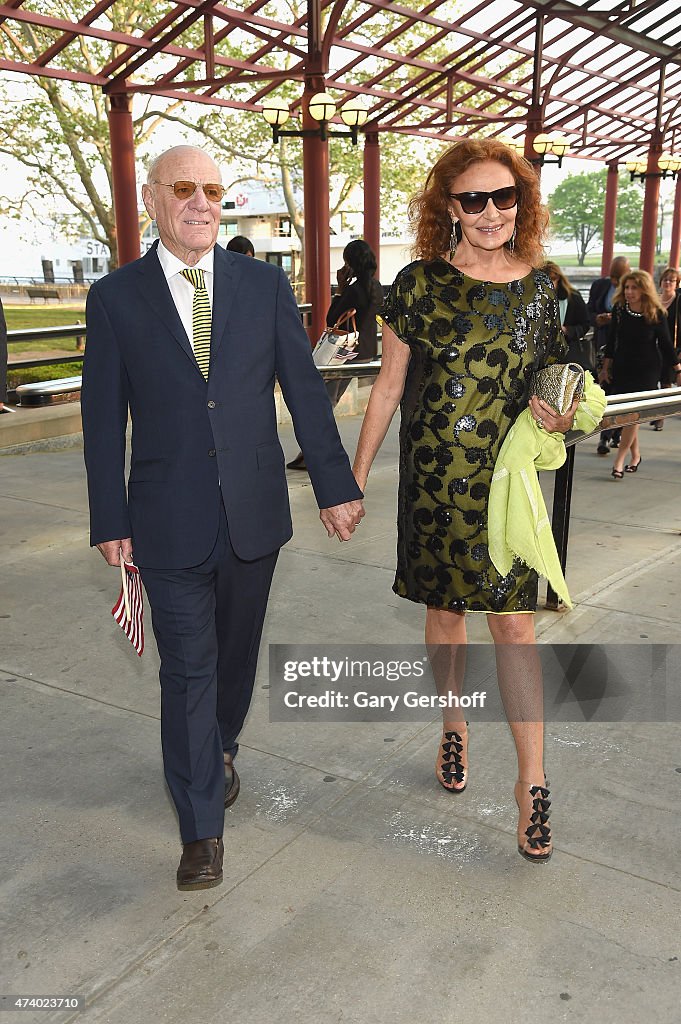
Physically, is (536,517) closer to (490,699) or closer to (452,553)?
(452,553)

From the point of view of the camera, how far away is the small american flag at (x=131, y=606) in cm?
268

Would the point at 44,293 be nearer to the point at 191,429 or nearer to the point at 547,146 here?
the point at 547,146

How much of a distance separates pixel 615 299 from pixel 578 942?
6598 millimetres

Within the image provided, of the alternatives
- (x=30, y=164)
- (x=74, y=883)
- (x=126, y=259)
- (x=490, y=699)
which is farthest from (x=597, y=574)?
(x=30, y=164)

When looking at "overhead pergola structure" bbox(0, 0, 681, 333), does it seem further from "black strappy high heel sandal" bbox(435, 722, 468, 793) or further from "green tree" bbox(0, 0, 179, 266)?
"black strappy high heel sandal" bbox(435, 722, 468, 793)

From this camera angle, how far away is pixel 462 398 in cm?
261

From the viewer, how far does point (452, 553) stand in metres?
2.73

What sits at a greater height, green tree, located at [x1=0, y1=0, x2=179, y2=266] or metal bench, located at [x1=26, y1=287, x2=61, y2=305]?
green tree, located at [x1=0, y1=0, x2=179, y2=266]

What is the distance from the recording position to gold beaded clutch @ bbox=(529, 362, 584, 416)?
2.49 meters

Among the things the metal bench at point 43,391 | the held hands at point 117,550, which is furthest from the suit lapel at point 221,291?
the metal bench at point 43,391

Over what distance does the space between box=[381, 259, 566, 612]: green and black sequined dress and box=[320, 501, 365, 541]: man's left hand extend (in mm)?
159

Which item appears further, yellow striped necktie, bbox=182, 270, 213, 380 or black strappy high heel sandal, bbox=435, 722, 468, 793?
black strappy high heel sandal, bbox=435, 722, 468, 793

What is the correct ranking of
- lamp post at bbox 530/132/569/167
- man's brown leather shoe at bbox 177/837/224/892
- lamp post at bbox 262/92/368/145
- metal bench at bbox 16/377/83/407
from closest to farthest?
man's brown leather shoe at bbox 177/837/224/892, metal bench at bbox 16/377/83/407, lamp post at bbox 262/92/368/145, lamp post at bbox 530/132/569/167

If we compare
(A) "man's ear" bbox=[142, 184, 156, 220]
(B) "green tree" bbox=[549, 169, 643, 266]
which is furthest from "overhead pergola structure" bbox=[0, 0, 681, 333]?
(B) "green tree" bbox=[549, 169, 643, 266]
